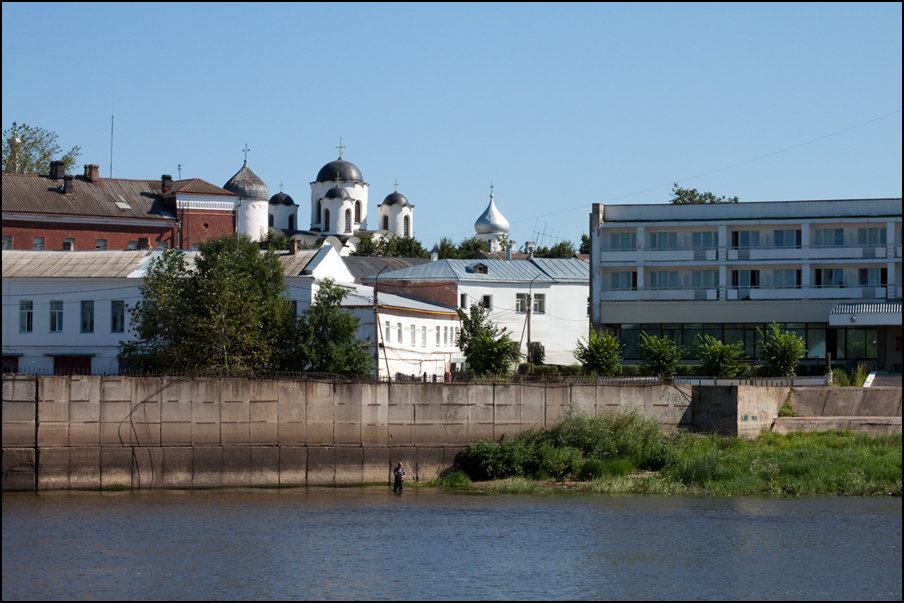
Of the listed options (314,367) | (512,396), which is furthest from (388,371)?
(512,396)

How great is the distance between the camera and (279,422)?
43.2 meters

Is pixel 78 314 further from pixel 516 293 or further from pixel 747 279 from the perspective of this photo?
pixel 747 279

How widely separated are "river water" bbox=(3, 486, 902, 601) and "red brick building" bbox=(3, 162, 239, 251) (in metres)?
42.4

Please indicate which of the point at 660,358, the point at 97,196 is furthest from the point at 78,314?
the point at 97,196

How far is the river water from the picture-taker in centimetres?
2855

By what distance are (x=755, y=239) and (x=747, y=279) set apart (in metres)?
2.21

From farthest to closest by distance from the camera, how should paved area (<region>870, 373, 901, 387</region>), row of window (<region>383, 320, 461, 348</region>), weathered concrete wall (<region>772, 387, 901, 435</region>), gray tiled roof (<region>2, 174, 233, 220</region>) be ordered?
gray tiled roof (<region>2, 174, 233, 220</region>)
row of window (<region>383, 320, 461, 348</region>)
paved area (<region>870, 373, 901, 387</region>)
weathered concrete wall (<region>772, 387, 901, 435</region>)

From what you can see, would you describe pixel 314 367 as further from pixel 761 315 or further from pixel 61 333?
pixel 761 315

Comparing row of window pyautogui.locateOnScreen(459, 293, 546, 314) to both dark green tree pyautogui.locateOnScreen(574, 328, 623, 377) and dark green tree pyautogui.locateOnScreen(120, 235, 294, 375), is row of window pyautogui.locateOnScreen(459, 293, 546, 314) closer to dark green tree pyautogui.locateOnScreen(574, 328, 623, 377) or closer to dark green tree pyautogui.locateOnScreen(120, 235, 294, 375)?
dark green tree pyautogui.locateOnScreen(574, 328, 623, 377)

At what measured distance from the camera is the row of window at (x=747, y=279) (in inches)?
2559

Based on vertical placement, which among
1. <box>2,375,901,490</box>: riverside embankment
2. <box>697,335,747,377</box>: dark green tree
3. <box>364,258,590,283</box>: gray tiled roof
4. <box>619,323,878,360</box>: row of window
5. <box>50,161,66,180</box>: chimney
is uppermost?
<box>50,161,66,180</box>: chimney

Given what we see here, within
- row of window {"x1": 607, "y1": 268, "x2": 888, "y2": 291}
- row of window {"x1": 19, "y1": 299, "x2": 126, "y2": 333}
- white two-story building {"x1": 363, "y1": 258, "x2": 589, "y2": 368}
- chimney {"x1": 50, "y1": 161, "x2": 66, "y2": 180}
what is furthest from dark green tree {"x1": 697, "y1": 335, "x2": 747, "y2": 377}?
chimney {"x1": 50, "y1": 161, "x2": 66, "y2": 180}

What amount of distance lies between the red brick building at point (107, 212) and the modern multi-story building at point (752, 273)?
3043cm

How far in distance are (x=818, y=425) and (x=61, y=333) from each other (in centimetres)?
3363
